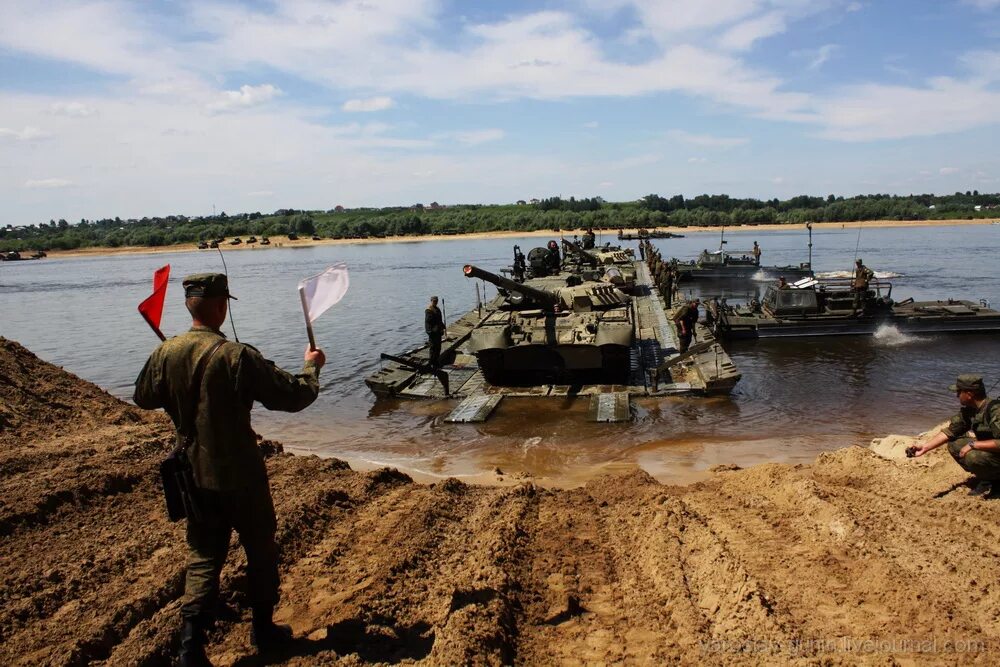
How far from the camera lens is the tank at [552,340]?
1434cm

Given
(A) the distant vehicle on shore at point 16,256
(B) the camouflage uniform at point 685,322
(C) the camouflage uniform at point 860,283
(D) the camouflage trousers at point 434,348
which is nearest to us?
(D) the camouflage trousers at point 434,348

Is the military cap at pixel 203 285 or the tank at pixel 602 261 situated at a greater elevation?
the military cap at pixel 203 285

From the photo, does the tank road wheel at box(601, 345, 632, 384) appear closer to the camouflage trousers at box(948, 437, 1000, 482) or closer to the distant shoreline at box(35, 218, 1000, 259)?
the camouflage trousers at box(948, 437, 1000, 482)

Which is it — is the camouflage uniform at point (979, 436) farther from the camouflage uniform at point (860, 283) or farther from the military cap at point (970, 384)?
the camouflage uniform at point (860, 283)

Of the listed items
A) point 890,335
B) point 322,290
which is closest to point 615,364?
point 322,290

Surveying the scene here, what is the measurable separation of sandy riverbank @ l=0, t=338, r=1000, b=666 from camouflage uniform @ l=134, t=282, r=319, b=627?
559 millimetres

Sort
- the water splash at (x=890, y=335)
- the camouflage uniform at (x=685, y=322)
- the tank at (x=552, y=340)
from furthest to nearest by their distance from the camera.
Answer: the water splash at (x=890, y=335)
the camouflage uniform at (x=685, y=322)
the tank at (x=552, y=340)

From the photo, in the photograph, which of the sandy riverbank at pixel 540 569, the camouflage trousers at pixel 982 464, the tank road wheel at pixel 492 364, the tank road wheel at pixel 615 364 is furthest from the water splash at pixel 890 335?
the camouflage trousers at pixel 982 464

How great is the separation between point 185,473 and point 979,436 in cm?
620

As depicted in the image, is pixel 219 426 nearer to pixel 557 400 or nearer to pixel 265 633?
pixel 265 633

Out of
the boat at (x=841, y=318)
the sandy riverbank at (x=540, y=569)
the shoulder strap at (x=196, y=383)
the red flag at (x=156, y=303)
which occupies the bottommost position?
the boat at (x=841, y=318)

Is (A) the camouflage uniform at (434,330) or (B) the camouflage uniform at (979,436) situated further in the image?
(A) the camouflage uniform at (434,330)

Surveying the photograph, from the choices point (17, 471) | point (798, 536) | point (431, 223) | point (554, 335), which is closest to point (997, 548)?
point (798, 536)

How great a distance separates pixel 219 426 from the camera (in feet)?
12.8
